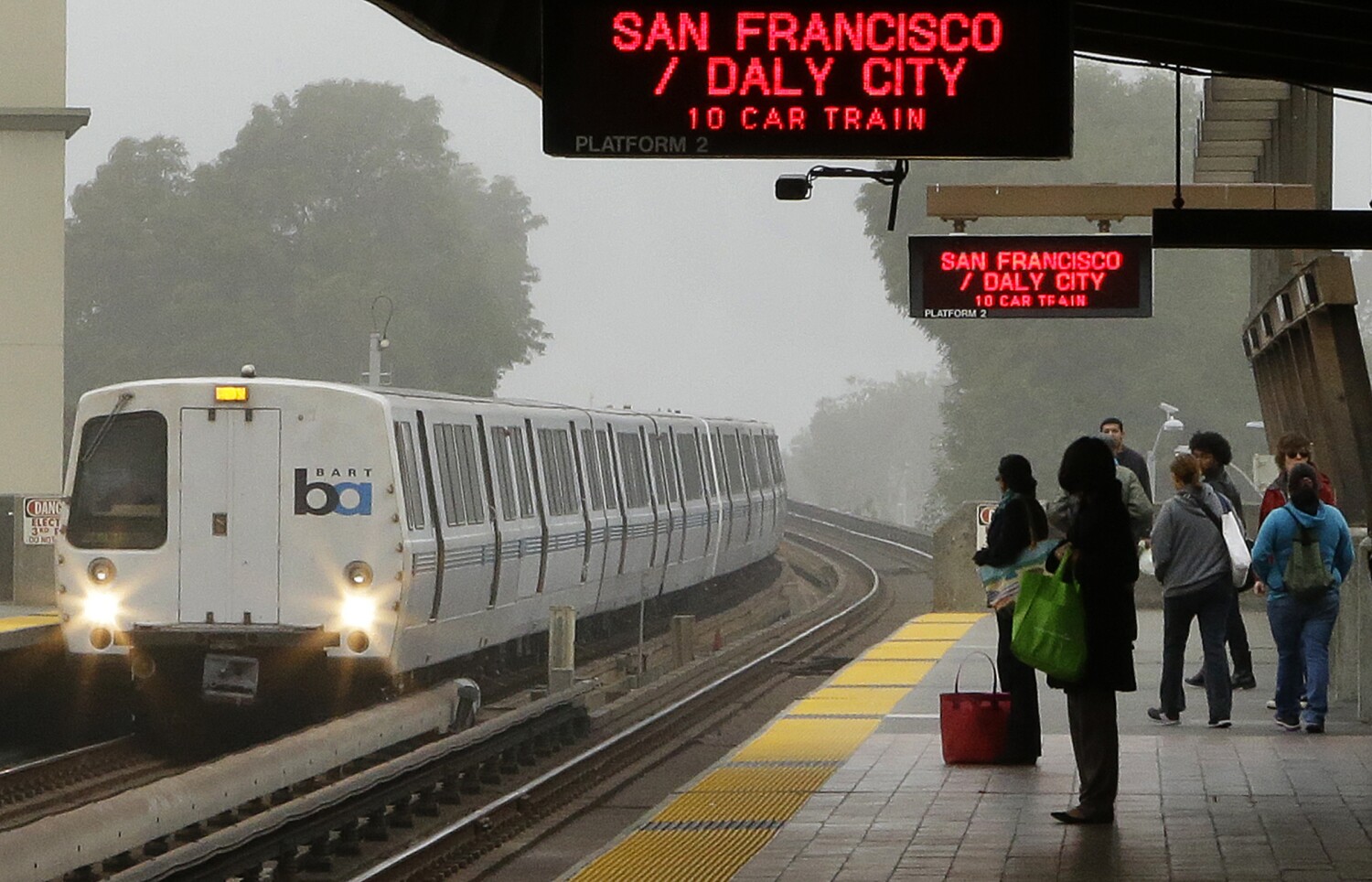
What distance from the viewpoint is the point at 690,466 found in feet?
102

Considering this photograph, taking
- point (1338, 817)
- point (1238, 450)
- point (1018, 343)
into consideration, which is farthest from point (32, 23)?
point (1238, 450)

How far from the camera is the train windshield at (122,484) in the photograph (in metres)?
17.1

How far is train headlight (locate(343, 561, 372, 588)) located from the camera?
16953 millimetres

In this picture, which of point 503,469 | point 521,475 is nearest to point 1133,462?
point 503,469

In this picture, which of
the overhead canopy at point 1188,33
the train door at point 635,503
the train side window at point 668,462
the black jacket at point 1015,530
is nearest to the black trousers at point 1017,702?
the black jacket at point 1015,530

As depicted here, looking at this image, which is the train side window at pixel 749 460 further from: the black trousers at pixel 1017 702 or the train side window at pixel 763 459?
the black trousers at pixel 1017 702

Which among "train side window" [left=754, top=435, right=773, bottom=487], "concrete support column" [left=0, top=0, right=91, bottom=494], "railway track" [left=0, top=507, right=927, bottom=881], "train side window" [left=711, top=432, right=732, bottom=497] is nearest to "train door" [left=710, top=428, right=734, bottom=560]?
"train side window" [left=711, top=432, right=732, bottom=497]

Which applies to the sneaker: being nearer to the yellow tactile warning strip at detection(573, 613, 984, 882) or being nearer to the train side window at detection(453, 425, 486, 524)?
the yellow tactile warning strip at detection(573, 613, 984, 882)

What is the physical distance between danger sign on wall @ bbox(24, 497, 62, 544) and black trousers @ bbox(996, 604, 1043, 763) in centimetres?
1554

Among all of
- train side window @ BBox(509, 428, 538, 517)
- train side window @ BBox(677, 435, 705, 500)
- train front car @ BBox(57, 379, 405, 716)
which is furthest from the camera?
train side window @ BBox(677, 435, 705, 500)

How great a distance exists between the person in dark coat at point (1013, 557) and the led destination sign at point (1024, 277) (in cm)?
576

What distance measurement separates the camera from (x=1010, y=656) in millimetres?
12000

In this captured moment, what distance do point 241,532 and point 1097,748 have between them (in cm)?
864

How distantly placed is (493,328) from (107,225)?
14.4 metres
